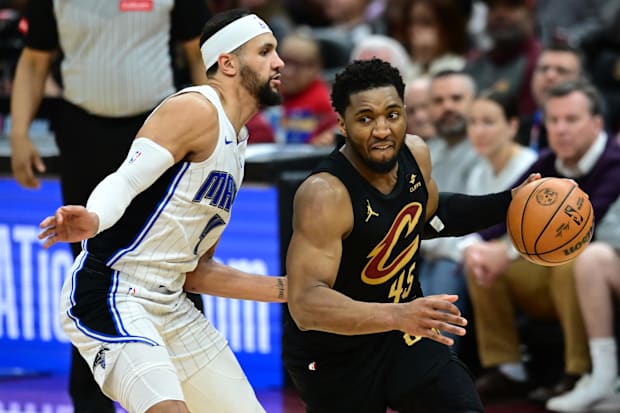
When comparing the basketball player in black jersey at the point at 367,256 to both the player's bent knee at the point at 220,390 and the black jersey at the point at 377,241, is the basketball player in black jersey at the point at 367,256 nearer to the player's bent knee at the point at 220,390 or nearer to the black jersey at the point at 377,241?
A: the black jersey at the point at 377,241

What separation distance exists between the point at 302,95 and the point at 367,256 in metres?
4.29

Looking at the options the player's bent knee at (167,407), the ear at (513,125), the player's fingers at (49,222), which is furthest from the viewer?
the ear at (513,125)

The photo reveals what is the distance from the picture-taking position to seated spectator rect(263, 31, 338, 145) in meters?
7.88

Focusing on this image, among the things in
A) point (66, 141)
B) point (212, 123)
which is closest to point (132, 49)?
point (66, 141)

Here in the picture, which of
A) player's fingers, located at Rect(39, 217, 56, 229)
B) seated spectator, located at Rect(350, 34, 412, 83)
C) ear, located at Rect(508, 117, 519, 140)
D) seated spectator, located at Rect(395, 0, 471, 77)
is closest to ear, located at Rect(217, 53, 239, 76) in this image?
player's fingers, located at Rect(39, 217, 56, 229)

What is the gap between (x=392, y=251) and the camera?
13.6ft

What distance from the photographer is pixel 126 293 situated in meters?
4.17

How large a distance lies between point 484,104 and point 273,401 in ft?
6.92

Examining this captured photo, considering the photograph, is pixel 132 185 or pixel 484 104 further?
pixel 484 104

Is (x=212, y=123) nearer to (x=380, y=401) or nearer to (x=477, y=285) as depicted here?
(x=380, y=401)

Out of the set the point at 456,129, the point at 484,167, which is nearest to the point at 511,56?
the point at 456,129

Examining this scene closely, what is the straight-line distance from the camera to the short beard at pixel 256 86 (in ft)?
13.9

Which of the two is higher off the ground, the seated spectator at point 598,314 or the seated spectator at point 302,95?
the seated spectator at point 302,95

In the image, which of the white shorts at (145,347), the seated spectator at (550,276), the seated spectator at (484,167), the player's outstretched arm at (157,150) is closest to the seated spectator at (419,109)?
the seated spectator at (484,167)
